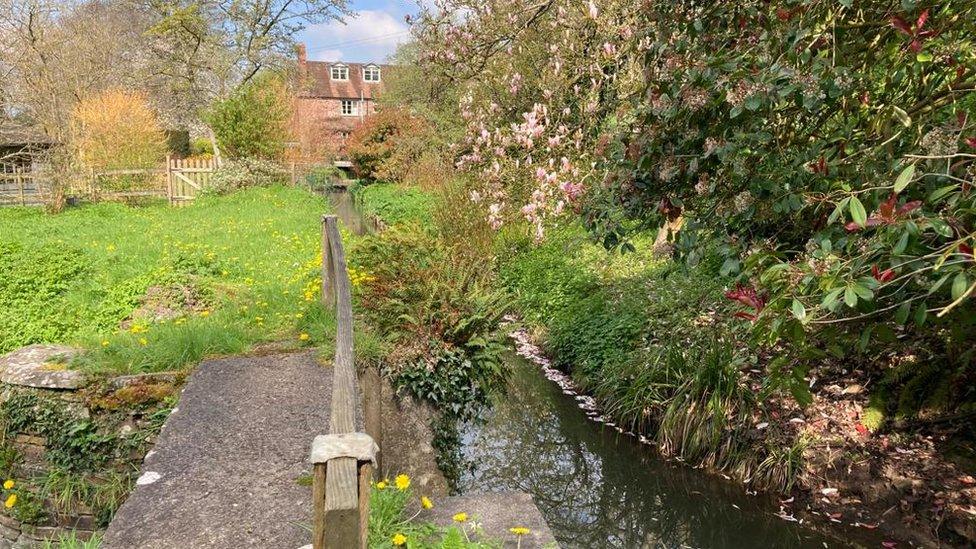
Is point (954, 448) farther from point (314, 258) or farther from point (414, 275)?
point (314, 258)

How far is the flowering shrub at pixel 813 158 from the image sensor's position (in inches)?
91.7

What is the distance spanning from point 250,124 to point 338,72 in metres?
30.2

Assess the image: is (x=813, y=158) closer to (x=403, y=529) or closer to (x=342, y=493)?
(x=403, y=529)

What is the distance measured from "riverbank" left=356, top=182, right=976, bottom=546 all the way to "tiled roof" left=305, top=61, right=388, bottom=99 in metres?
45.1

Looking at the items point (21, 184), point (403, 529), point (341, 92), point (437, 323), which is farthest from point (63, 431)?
point (341, 92)

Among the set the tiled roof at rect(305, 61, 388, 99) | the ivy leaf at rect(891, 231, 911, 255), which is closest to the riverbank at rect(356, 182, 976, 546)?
the ivy leaf at rect(891, 231, 911, 255)

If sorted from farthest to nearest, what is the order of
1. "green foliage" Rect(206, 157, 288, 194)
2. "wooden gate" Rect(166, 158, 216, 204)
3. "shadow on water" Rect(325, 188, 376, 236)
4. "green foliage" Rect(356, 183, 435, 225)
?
"green foliage" Rect(206, 157, 288, 194) → "wooden gate" Rect(166, 158, 216, 204) → "shadow on water" Rect(325, 188, 376, 236) → "green foliage" Rect(356, 183, 435, 225)

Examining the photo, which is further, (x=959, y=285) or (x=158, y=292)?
(x=158, y=292)

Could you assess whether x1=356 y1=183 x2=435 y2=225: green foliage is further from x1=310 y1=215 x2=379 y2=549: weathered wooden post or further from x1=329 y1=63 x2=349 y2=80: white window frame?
x1=329 y1=63 x2=349 y2=80: white window frame

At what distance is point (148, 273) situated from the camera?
7.40m

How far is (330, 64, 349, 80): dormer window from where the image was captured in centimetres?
5116

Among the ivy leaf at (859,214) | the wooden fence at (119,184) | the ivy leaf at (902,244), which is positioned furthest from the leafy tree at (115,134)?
the ivy leaf at (902,244)

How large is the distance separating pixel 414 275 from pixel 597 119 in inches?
136

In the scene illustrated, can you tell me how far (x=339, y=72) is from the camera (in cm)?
5122
